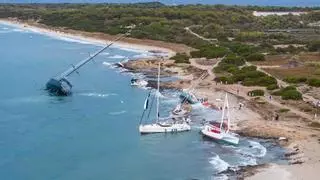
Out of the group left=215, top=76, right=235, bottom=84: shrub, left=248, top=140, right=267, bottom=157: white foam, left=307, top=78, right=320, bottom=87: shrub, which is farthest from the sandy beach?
left=307, top=78, right=320, bottom=87: shrub

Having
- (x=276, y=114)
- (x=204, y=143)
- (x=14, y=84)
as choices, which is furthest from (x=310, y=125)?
(x=14, y=84)

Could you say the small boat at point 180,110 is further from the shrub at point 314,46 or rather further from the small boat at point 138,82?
the shrub at point 314,46

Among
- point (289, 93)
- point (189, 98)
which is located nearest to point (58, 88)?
point (189, 98)

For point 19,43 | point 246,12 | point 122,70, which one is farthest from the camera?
point 246,12

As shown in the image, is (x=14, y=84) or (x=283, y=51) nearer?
(x=14, y=84)

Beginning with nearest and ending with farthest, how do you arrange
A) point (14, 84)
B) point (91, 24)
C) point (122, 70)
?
point (14, 84), point (122, 70), point (91, 24)

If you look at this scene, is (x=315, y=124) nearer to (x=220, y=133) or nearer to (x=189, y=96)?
(x=220, y=133)

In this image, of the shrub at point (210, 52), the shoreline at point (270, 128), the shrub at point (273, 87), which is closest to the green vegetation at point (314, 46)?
the shrub at point (210, 52)

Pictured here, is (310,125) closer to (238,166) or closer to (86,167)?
(238,166)
